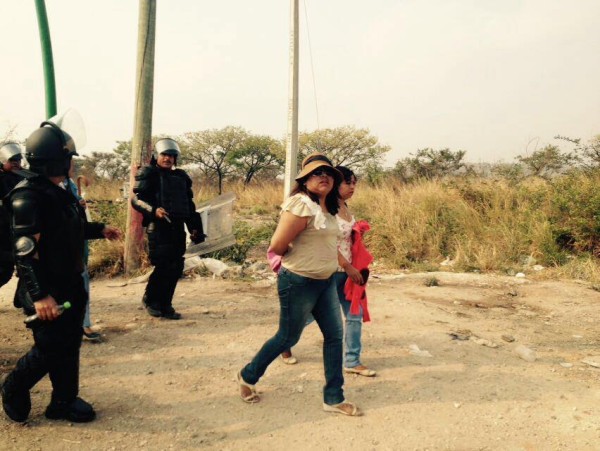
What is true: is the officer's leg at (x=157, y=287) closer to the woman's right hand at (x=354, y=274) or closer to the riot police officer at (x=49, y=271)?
the riot police officer at (x=49, y=271)

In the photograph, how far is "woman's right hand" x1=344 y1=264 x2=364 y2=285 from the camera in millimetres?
3270

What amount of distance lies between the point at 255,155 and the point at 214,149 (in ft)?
8.45

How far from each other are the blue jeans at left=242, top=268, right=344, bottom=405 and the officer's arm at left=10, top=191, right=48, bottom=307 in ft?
4.53

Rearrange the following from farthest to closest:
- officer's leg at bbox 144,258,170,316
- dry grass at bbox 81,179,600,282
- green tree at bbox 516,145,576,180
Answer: green tree at bbox 516,145,576,180
dry grass at bbox 81,179,600,282
officer's leg at bbox 144,258,170,316

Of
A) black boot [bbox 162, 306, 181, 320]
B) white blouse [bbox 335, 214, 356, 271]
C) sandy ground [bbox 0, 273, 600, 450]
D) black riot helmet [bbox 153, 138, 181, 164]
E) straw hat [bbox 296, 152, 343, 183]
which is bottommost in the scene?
sandy ground [bbox 0, 273, 600, 450]

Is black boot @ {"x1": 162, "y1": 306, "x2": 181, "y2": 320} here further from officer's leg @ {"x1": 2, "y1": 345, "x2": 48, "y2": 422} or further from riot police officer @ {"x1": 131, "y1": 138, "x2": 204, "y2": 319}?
officer's leg @ {"x1": 2, "y1": 345, "x2": 48, "y2": 422}

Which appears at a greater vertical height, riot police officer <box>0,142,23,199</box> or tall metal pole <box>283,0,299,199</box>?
tall metal pole <box>283,0,299,199</box>

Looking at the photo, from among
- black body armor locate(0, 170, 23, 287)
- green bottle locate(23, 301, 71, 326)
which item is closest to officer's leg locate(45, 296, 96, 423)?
green bottle locate(23, 301, 71, 326)

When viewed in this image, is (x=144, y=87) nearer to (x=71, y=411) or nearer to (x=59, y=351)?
(x=59, y=351)

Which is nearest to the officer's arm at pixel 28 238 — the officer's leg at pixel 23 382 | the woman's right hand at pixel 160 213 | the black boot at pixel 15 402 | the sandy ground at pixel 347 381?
the officer's leg at pixel 23 382

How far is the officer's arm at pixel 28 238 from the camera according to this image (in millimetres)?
2527

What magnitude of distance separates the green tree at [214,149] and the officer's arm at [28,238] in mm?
25748

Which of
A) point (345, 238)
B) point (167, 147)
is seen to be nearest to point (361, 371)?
point (345, 238)

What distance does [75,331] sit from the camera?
114 inches
